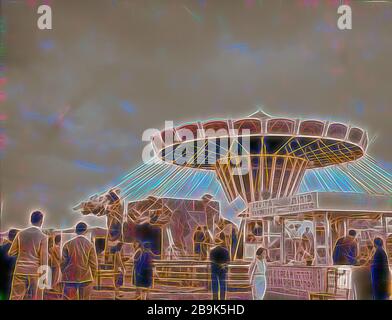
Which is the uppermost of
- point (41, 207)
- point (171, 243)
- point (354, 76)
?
point (354, 76)

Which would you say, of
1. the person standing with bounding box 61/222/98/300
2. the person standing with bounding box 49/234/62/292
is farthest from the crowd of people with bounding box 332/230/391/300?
the person standing with bounding box 49/234/62/292

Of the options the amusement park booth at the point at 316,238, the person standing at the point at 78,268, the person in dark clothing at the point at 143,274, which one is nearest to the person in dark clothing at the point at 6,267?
the person standing at the point at 78,268

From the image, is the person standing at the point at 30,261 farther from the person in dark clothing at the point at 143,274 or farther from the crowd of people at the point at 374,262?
the crowd of people at the point at 374,262

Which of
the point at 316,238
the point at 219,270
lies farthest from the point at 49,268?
the point at 316,238

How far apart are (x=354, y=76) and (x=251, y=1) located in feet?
7.28

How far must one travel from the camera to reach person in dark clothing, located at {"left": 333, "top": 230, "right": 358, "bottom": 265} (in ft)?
25.6

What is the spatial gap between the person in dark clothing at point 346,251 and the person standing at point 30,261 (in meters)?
4.72

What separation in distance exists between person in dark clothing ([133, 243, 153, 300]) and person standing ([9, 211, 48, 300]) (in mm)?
1452

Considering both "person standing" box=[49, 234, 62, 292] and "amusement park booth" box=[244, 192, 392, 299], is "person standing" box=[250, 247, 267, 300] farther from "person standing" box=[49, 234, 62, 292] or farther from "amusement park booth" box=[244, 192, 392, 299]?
"person standing" box=[49, 234, 62, 292]

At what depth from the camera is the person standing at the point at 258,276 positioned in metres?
7.84

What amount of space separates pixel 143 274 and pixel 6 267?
86.7 inches
